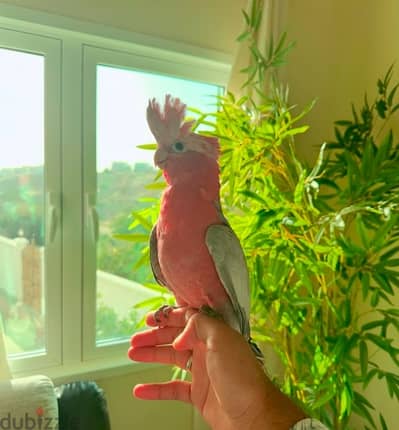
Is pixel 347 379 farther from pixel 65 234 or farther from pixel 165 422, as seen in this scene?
pixel 65 234

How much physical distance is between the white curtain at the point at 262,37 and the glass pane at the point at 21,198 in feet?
2.47

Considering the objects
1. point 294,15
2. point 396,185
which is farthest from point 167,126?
point 294,15

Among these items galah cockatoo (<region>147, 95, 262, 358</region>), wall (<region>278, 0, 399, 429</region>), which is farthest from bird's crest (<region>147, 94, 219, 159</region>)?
wall (<region>278, 0, 399, 429</region>)

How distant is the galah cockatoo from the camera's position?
2.67 feet

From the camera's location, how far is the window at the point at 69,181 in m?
1.60

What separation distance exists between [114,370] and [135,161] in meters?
0.87

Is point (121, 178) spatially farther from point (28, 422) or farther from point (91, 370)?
point (28, 422)

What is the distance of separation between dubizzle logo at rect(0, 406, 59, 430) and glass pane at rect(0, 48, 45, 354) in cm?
47

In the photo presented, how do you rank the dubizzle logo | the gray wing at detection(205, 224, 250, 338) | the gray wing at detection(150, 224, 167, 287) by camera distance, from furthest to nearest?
the dubizzle logo, the gray wing at detection(150, 224, 167, 287), the gray wing at detection(205, 224, 250, 338)

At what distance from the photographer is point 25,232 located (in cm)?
164

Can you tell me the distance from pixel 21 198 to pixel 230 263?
3.59ft

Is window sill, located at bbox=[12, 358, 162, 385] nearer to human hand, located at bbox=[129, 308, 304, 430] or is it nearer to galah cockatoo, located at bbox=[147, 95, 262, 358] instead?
human hand, located at bbox=[129, 308, 304, 430]

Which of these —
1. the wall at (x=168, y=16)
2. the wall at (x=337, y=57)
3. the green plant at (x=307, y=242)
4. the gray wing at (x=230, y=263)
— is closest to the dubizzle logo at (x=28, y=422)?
the green plant at (x=307, y=242)

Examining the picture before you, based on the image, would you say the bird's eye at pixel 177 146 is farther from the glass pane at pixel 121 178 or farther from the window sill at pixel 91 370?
the window sill at pixel 91 370
